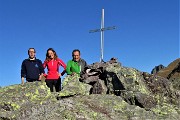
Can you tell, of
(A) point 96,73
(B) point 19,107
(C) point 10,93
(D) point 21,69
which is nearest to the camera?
(B) point 19,107

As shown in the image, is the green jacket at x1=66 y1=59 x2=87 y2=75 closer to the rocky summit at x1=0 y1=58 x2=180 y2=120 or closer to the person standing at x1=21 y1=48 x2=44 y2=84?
the rocky summit at x1=0 y1=58 x2=180 y2=120

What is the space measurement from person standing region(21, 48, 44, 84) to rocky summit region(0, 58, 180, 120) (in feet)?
7.45

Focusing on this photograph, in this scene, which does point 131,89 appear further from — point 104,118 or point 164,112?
point 104,118

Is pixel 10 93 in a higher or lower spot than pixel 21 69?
lower

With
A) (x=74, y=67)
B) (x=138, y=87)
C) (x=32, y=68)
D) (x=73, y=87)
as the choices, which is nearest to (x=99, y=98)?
(x=73, y=87)

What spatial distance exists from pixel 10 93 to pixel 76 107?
3549 mm

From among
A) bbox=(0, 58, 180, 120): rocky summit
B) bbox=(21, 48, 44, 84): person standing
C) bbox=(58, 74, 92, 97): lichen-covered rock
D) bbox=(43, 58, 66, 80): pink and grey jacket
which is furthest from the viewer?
bbox=(21, 48, 44, 84): person standing

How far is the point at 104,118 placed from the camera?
45.1 feet

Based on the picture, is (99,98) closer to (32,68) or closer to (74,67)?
(74,67)

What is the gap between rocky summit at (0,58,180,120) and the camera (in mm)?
13602

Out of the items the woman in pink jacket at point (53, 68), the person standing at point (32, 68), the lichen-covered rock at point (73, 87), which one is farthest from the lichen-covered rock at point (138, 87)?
the person standing at point (32, 68)

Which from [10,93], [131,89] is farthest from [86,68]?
[10,93]

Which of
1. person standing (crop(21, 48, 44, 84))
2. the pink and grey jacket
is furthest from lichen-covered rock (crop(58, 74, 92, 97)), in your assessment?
person standing (crop(21, 48, 44, 84))

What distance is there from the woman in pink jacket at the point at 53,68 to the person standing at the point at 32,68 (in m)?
0.47
